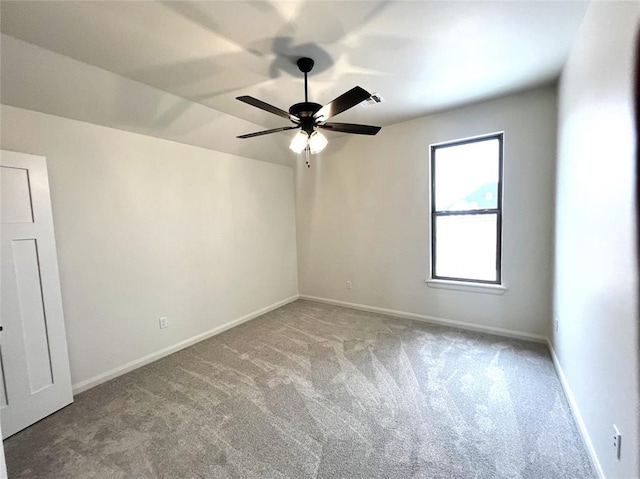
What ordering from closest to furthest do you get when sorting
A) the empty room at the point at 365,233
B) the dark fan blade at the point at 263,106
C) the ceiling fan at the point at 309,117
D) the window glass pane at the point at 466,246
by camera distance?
the empty room at the point at 365,233 < the dark fan blade at the point at 263,106 < the ceiling fan at the point at 309,117 < the window glass pane at the point at 466,246

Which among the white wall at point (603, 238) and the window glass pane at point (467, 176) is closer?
the white wall at point (603, 238)

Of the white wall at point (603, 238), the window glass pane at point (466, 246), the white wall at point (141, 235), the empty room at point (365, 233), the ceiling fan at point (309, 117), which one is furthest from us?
the window glass pane at point (466, 246)

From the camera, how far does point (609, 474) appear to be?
4.40ft

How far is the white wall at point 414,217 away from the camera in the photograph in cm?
292

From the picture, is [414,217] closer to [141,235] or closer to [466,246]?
[466,246]

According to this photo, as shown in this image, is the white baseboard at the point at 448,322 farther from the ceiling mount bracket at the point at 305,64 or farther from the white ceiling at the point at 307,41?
the ceiling mount bracket at the point at 305,64

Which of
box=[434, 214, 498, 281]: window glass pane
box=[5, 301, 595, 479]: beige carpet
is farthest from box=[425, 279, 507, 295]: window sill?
box=[5, 301, 595, 479]: beige carpet

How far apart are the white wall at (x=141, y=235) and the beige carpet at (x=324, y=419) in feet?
1.69

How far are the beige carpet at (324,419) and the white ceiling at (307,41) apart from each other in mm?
2719

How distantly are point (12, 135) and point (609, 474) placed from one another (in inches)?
171

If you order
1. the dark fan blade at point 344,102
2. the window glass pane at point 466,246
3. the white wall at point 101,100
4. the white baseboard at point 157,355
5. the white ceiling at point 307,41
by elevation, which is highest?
the white ceiling at point 307,41

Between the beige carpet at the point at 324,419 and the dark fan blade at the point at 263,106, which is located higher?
the dark fan blade at the point at 263,106

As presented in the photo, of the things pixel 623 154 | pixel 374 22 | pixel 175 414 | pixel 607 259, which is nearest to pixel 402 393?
pixel 607 259

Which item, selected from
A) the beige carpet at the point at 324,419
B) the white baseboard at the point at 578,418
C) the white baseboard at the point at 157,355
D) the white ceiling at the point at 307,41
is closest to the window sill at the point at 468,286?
the beige carpet at the point at 324,419
